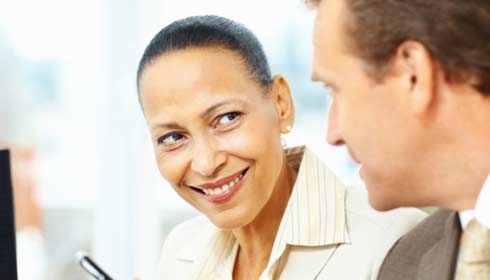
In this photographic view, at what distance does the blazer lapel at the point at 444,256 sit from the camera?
1.10 m

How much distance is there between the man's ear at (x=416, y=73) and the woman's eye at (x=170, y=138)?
485 millimetres

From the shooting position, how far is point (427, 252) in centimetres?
116

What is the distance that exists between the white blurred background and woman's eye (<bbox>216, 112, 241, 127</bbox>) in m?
1.33

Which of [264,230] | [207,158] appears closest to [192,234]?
[264,230]

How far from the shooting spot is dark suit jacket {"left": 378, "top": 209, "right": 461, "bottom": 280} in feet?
3.61

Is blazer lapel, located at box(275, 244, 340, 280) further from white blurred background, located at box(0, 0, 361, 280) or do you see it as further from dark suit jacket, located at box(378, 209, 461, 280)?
white blurred background, located at box(0, 0, 361, 280)

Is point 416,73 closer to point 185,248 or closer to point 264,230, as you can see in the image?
point 264,230

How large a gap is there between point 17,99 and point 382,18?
202cm

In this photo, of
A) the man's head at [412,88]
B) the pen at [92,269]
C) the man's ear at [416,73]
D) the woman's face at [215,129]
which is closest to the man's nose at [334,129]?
the man's head at [412,88]

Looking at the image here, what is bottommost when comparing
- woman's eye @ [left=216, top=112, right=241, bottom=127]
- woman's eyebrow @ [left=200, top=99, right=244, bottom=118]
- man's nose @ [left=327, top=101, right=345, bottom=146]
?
woman's eye @ [left=216, top=112, right=241, bottom=127]

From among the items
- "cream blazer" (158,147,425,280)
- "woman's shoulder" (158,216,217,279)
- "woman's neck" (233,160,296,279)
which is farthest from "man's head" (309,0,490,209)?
"woman's shoulder" (158,216,217,279)

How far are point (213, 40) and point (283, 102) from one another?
0.57 ft

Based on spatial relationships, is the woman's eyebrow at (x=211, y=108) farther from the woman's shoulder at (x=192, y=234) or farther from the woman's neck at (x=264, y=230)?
the woman's shoulder at (x=192, y=234)

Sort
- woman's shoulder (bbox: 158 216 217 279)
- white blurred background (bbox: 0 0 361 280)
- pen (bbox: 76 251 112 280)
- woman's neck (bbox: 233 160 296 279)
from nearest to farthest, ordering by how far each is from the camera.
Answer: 1. pen (bbox: 76 251 112 280)
2. woman's neck (bbox: 233 160 296 279)
3. woman's shoulder (bbox: 158 216 217 279)
4. white blurred background (bbox: 0 0 361 280)
